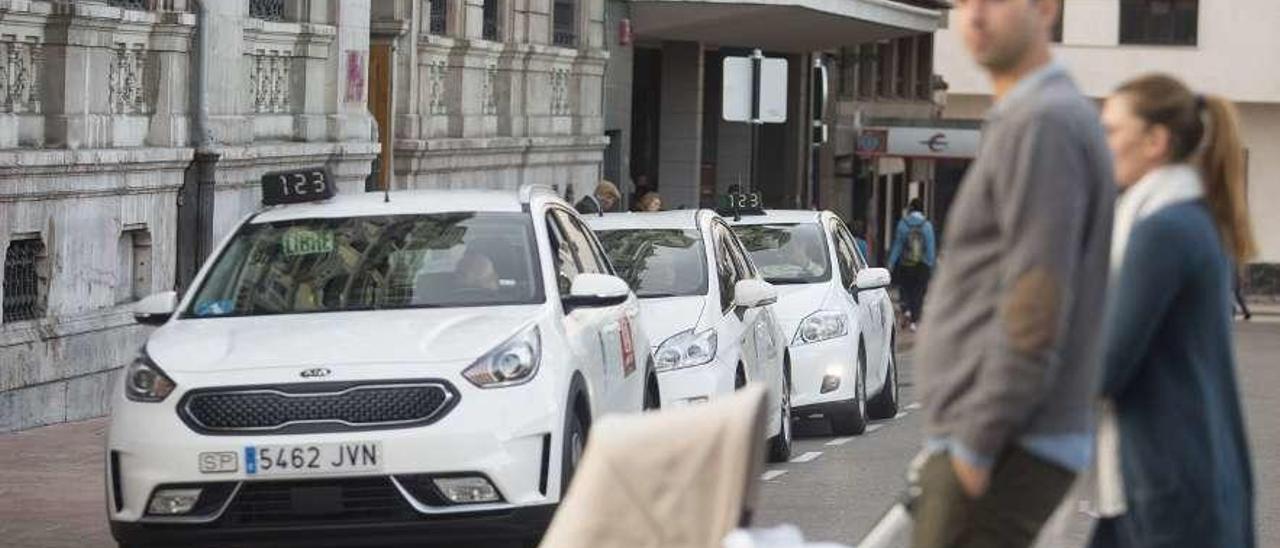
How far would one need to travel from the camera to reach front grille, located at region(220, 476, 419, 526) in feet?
36.3

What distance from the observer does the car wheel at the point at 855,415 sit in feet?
66.7

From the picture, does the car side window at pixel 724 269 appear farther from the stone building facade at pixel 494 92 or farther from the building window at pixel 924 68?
the building window at pixel 924 68

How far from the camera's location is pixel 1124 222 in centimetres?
648

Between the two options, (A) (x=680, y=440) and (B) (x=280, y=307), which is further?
(B) (x=280, y=307)

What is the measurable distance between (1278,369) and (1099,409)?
28.5m

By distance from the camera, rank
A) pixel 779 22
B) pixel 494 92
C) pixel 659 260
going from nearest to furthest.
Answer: pixel 659 260 < pixel 494 92 < pixel 779 22

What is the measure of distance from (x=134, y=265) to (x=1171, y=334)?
613 inches

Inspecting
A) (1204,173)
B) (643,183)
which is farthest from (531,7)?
(1204,173)

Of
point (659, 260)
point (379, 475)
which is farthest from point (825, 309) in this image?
point (379, 475)

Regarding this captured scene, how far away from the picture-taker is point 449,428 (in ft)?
36.6

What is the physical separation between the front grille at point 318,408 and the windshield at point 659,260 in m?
5.52

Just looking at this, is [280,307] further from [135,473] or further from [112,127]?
[112,127]

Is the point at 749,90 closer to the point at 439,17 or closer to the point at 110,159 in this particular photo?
the point at 439,17

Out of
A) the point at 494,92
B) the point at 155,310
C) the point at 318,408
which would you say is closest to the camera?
the point at 318,408
